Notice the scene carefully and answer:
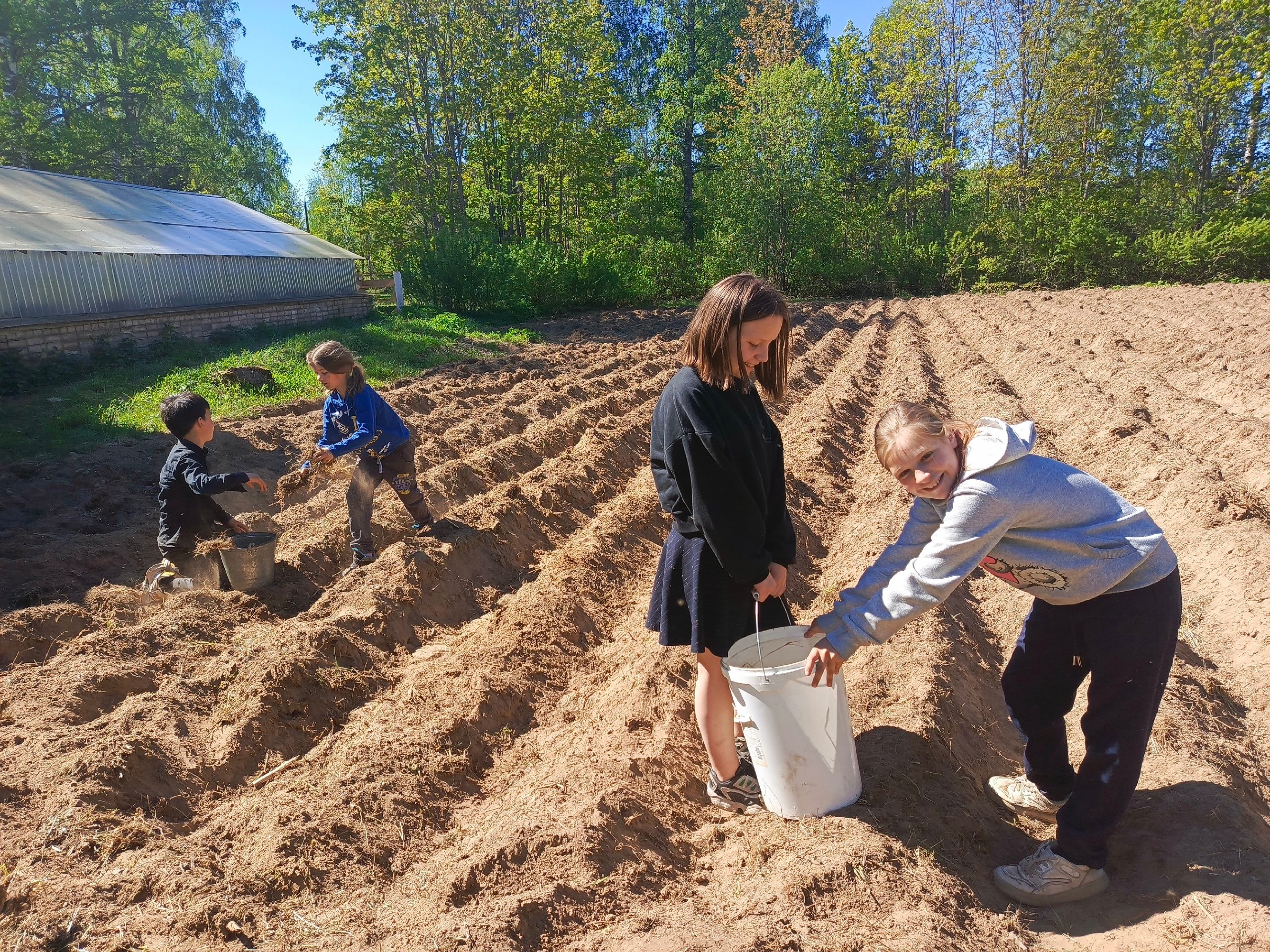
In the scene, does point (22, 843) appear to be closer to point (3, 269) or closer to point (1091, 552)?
point (1091, 552)

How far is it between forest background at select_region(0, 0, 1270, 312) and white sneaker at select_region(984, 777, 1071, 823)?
64.1 ft

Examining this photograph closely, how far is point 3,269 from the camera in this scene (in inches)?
452

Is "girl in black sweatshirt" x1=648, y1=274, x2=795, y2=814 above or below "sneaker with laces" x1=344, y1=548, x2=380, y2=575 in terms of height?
above

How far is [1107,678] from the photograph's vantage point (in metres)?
2.38

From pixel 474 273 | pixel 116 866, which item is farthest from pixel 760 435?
pixel 474 273

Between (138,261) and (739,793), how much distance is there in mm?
14923

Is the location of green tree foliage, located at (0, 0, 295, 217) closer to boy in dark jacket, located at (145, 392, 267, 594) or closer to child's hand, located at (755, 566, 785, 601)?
boy in dark jacket, located at (145, 392, 267, 594)

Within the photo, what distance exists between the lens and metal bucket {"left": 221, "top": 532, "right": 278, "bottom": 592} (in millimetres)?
4992

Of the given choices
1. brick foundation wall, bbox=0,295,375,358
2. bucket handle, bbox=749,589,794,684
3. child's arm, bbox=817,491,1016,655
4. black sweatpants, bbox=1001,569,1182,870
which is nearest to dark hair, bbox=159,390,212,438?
bucket handle, bbox=749,589,794,684

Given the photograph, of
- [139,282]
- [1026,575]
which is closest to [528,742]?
[1026,575]

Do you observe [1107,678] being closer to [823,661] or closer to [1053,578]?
[1053,578]

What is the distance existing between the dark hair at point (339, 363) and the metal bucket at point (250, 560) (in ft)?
3.60

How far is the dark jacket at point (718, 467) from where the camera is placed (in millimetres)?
2385

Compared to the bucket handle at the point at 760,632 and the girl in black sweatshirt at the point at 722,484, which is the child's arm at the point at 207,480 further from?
the bucket handle at the point at 760,632
